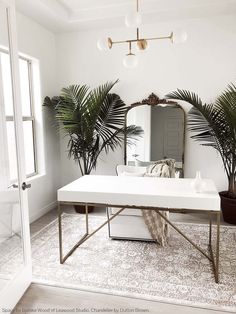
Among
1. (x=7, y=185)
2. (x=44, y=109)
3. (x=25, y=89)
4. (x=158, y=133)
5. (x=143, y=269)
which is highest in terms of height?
(x=25, y=89)

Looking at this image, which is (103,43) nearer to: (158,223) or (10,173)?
(10,173)

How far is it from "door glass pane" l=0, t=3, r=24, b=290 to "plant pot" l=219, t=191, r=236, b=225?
108 inches

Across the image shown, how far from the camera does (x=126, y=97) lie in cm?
438

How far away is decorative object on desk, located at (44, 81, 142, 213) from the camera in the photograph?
3.91 metres

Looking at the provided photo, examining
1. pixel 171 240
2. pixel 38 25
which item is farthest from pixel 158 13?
pixel 171 240

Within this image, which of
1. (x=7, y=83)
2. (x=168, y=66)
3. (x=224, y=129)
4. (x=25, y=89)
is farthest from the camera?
(x=168, y=66)

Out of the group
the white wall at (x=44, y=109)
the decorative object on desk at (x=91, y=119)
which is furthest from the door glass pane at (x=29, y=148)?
the decorative object on desk at (x=91, y=119)

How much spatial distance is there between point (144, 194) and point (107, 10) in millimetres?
2784

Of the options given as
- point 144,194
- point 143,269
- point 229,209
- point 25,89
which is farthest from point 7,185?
point 229,209

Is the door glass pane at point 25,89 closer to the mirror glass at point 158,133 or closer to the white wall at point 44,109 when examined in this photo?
the white wall at point 44,109

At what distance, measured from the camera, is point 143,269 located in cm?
265

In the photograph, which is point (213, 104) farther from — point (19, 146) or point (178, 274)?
point (19, 146)

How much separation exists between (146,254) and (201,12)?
3.30 metres

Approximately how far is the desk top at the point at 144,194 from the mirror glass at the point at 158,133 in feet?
4.69
